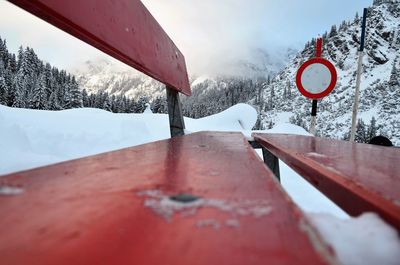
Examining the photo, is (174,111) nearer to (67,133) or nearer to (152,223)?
(67,133)

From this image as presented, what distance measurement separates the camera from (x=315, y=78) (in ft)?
12.8

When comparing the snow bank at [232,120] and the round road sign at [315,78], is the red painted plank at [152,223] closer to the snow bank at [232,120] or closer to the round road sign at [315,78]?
the round road sign at [315,78]

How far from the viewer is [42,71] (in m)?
37.6

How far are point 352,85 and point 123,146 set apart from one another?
260 feet

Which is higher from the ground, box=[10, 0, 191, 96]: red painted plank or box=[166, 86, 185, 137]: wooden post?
box=[10, 0, 191, 96]: red painted plank

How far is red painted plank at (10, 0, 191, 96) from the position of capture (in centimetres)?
65

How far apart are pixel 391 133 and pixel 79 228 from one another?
56.8 m

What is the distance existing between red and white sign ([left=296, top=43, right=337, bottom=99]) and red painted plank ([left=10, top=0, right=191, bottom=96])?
8.50 ft

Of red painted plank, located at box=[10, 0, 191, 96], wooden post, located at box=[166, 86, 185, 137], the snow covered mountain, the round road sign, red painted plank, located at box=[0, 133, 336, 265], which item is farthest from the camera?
the snow covered mountain

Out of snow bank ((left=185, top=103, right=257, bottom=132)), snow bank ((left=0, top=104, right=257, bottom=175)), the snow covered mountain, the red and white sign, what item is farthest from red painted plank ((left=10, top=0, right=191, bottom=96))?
the snow covered mountain

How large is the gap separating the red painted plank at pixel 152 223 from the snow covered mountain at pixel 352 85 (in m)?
54.4

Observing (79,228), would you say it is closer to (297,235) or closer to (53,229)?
(53,229)

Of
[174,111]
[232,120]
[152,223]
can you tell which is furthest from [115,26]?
[232,120]

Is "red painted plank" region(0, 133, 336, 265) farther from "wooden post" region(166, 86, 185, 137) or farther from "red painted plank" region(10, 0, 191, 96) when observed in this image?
"wooden post" region(166, 86, 185, 137)
